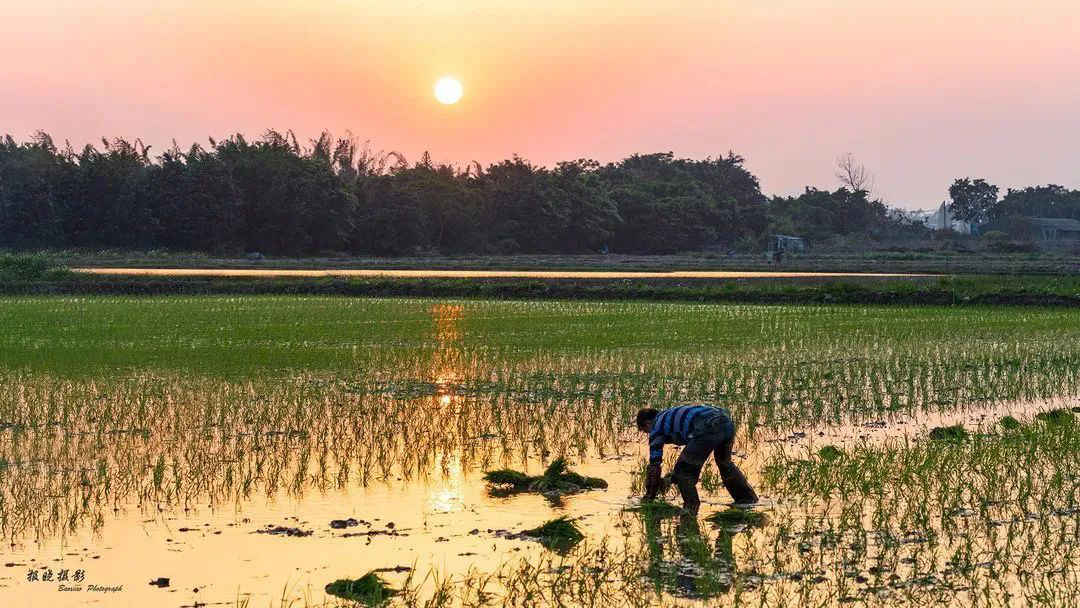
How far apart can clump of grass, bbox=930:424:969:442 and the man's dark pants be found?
2554mm

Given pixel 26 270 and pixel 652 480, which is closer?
pixel 652 480

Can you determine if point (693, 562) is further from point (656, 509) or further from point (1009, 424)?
point (1009, 424)

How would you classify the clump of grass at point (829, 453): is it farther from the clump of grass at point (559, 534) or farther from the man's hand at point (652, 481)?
the clump of grass at point (559, 534)

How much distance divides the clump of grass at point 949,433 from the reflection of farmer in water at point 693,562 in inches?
123

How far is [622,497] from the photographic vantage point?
6738 mm

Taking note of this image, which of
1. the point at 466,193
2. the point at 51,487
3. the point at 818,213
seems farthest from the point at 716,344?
the point at 818,213

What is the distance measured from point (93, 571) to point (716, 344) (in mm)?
12036

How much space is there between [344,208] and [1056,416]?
45.0 meters

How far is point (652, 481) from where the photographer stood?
637 cm

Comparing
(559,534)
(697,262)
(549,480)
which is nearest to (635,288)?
(697,262)

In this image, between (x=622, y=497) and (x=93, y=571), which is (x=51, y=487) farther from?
(x=622, y=497)

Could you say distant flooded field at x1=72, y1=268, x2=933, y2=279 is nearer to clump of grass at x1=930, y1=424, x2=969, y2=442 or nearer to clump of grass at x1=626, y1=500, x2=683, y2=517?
clump of grass at x1=930, y1=424, x2=969, y2=442

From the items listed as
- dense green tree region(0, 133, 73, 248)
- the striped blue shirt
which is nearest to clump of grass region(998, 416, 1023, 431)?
the striped blue shirt

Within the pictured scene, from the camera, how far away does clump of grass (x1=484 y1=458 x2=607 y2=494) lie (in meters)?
6.89
